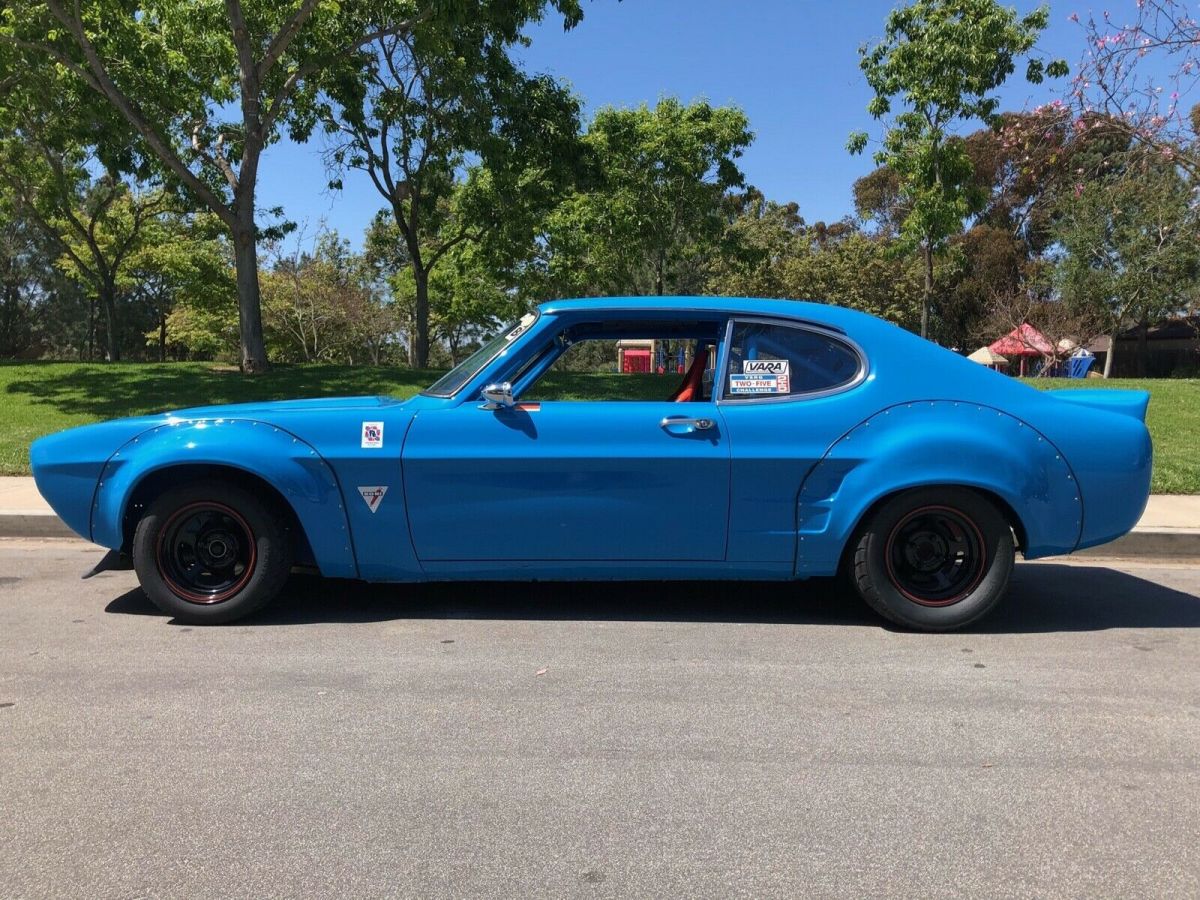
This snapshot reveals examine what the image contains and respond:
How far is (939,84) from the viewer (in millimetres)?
15602

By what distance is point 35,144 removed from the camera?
25.1 meters

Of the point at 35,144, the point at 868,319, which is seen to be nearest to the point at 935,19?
the point at 868,319

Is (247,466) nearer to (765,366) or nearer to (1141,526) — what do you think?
(765,366)

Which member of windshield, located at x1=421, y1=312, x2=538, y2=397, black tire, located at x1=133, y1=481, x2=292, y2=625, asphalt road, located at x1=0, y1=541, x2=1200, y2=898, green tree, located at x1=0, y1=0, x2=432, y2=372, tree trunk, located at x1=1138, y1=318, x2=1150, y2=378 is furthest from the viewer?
tree trunk, located at x1=1138, y1=318, x2=1150, y2=378

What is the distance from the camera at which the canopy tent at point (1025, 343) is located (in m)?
34.2

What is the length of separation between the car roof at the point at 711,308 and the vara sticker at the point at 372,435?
1.05 meters

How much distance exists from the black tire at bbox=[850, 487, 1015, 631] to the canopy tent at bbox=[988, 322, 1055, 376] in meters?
33.0

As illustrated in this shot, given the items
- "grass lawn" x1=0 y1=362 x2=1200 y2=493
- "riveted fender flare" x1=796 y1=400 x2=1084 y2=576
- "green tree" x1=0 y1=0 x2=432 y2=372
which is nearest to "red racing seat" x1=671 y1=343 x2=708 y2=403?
"riveted fender flare" x1=796 y1=400 x2=1084 y2=576

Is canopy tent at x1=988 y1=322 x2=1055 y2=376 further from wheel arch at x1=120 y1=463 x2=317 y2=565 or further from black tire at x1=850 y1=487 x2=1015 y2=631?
wheel arch at x1=120 y1=463 x2=317 y2=565

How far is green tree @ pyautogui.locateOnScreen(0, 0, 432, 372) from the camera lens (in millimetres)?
13547

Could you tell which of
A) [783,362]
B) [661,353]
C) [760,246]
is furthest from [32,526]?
[760,246]

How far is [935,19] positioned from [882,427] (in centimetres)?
1404

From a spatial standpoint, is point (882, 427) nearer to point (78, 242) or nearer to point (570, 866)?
point (570, 866)

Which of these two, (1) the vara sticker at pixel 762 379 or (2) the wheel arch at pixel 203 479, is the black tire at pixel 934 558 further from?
(2) the wheel arch at pixel 203 479
